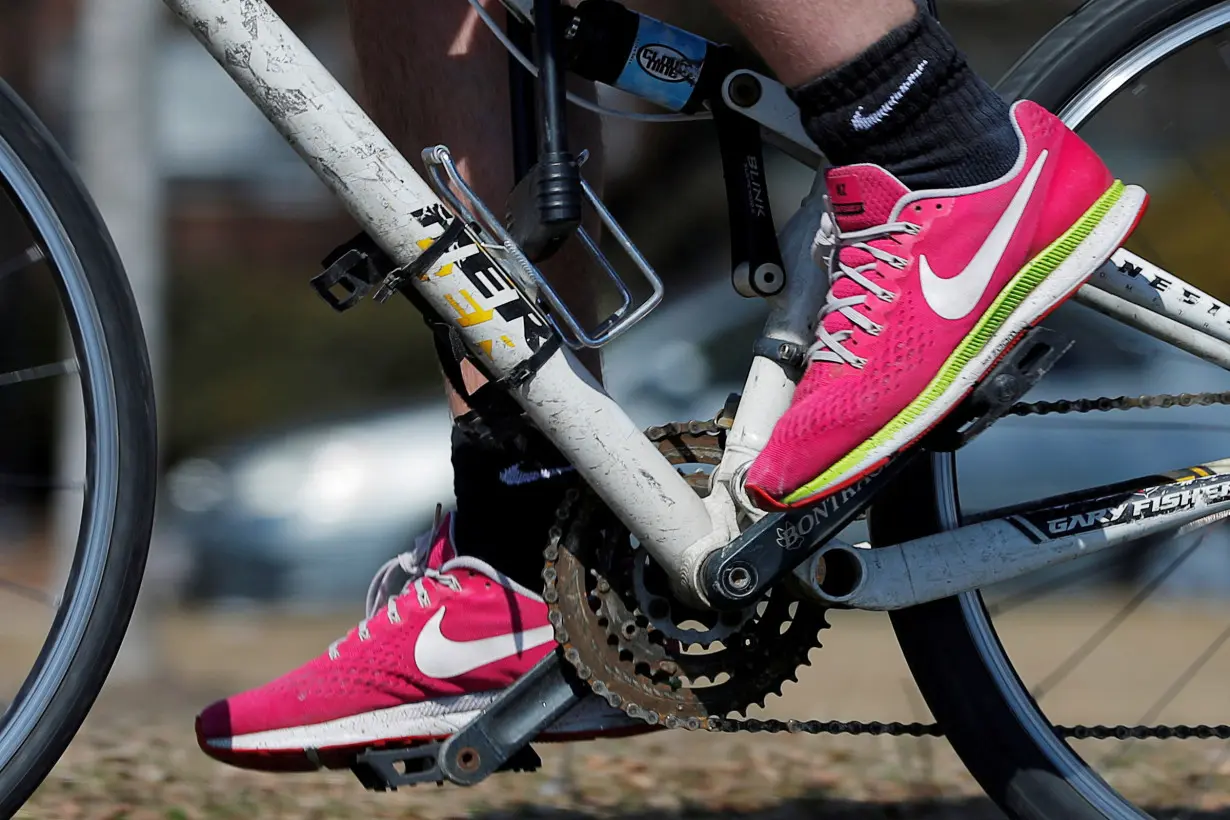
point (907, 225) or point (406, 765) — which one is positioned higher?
point (907, 225)

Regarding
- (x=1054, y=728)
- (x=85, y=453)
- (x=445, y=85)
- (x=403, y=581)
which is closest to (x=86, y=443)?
(x=85, y=453)

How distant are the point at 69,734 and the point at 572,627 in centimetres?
46

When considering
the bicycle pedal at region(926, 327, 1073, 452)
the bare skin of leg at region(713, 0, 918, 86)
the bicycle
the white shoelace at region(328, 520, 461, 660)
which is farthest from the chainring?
the bare skin of leg at region(713, 0, 918, 86)

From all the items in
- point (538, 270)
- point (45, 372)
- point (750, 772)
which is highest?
point (45, 372)

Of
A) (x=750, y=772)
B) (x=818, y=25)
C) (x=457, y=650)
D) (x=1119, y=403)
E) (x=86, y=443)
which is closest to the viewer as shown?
(x=818, y=25)

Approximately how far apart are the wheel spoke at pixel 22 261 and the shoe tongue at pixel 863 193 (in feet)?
2.33

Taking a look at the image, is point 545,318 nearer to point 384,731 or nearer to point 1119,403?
point 384,731

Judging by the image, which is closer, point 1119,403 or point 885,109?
point 885,109

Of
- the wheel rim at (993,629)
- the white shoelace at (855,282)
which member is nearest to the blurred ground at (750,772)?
the wheel rim at (993,629)

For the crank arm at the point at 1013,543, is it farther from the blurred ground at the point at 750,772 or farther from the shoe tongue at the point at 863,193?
the shoe tongue at the point at 863,193

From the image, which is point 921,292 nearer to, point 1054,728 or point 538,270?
point 538,270

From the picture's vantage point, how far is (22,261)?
1.47 metres

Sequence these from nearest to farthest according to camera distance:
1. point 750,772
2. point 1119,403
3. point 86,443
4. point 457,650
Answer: point 86,443, point 457,650, point 1119,403, point 750,772

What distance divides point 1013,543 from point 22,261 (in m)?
1.00
